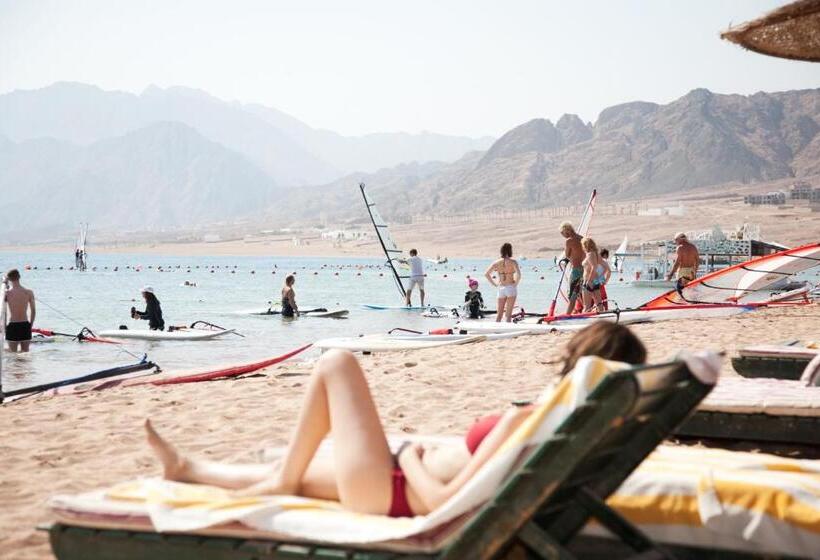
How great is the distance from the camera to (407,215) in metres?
198

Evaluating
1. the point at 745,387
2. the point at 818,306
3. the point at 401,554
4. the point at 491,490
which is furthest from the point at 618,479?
the point at 818,306

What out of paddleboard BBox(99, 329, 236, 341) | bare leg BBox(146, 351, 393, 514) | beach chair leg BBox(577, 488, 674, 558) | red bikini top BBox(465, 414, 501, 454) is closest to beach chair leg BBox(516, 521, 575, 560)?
beach chair leg BBox(577, 488, 674, 558)

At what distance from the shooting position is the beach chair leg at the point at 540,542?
244 cm

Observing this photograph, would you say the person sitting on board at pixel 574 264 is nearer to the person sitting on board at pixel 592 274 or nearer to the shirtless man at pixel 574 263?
the shirtless man at pixel 574 263

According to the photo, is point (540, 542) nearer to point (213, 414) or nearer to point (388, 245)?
point (213, 414)

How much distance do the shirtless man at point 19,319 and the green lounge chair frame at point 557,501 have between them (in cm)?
1042

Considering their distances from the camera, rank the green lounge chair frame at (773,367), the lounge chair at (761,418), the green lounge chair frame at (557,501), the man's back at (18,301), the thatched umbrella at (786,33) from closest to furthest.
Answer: the green lounge chair frame at (557,501) < the lounge chair at (761,418) < the green lounge chair frame at (773,367) < the thatched umbrella at (786,33) < the man's back at (18,301)

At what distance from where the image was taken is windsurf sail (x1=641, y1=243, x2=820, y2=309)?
1482cm

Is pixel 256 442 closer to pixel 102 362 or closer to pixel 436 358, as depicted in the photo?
pixel 436 358

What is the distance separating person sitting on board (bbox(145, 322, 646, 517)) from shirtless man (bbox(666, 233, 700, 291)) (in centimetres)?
1312

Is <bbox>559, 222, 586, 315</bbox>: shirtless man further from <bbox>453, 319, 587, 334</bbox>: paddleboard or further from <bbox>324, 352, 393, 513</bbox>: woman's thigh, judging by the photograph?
<bbox>324, 352, 393, 513</bbox>: woman's thigh

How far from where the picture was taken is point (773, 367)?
6871 millimetres

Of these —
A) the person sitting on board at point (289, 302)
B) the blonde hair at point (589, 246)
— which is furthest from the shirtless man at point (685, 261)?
the person sitting on board at point (289, 302)

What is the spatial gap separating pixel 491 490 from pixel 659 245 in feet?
149
